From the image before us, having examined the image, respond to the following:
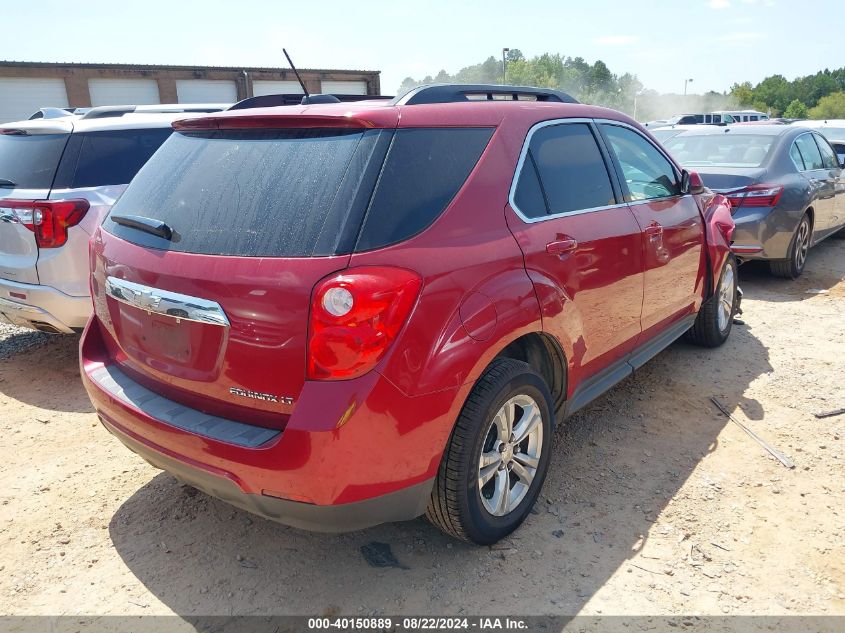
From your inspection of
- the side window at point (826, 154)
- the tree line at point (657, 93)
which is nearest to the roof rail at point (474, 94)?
the side window at point (826, 154)

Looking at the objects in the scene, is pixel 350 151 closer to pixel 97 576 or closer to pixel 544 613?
pixel 544 613

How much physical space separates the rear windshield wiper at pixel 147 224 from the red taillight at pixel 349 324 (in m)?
0.80

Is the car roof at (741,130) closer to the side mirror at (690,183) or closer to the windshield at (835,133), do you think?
the side mirror at (690,183)

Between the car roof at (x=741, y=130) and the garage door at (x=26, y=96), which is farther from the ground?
the garage door at (x=26, y=96)

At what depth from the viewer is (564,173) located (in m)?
3.09

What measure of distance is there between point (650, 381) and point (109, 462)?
3.49 m

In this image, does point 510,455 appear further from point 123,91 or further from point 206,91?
point 206,91

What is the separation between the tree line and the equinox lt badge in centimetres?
4911

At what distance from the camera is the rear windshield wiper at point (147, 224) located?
2.46 metres

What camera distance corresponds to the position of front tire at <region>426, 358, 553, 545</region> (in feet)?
7.95

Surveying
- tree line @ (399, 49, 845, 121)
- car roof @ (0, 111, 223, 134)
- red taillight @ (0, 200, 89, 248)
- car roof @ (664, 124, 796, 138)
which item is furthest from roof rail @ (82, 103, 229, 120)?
tree line @ (399, 49, 845, 121)

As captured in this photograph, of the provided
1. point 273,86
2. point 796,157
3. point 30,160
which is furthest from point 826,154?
point 273,86

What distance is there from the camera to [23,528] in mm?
2967

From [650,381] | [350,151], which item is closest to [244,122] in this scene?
[350,151]
